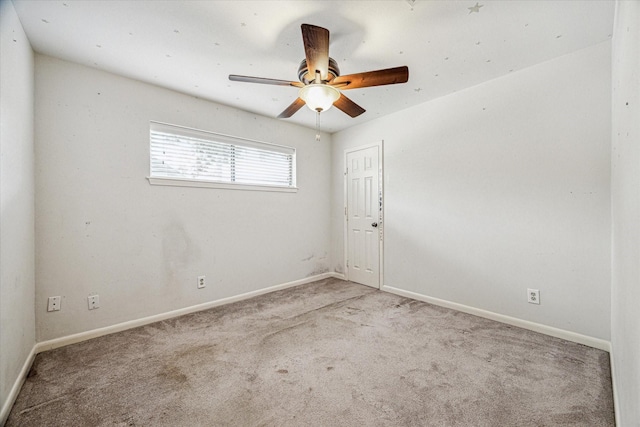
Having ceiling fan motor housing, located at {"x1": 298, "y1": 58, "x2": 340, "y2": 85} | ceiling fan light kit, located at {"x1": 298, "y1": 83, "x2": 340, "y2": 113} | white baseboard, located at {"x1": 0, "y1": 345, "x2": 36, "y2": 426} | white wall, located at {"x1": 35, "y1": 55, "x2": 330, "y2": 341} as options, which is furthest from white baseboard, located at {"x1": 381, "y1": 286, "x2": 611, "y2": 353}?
white baseboard, located at {"x1": 0, "y1": 345, "x2": 36, "y2": 426}

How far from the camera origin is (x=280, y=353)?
6.81 ft

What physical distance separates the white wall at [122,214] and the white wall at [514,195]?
6.62ft

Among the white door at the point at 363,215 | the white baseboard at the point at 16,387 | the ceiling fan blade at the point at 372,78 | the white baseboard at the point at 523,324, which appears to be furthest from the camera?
the white door at the point at 363,215

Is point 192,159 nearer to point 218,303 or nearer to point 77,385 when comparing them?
point 218,303

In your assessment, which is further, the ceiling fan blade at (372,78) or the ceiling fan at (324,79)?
the ceiling fan blade at (372,78)

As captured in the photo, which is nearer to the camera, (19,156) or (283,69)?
(19,156)

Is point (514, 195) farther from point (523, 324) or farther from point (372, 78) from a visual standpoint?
point (372, 78)

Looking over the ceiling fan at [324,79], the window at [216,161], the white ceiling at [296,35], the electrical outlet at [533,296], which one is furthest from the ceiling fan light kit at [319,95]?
the electrical outlet at [533,296]

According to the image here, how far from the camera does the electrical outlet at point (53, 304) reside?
2.16 metres

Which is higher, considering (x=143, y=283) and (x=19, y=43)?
(x=19, y=43)

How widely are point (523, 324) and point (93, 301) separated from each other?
3935 mm

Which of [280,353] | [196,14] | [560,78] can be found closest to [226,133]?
[196,14]

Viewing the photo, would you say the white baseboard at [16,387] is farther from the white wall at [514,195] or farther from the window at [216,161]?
the white wall at [514,195]

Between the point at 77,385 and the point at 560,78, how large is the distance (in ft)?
14.2
